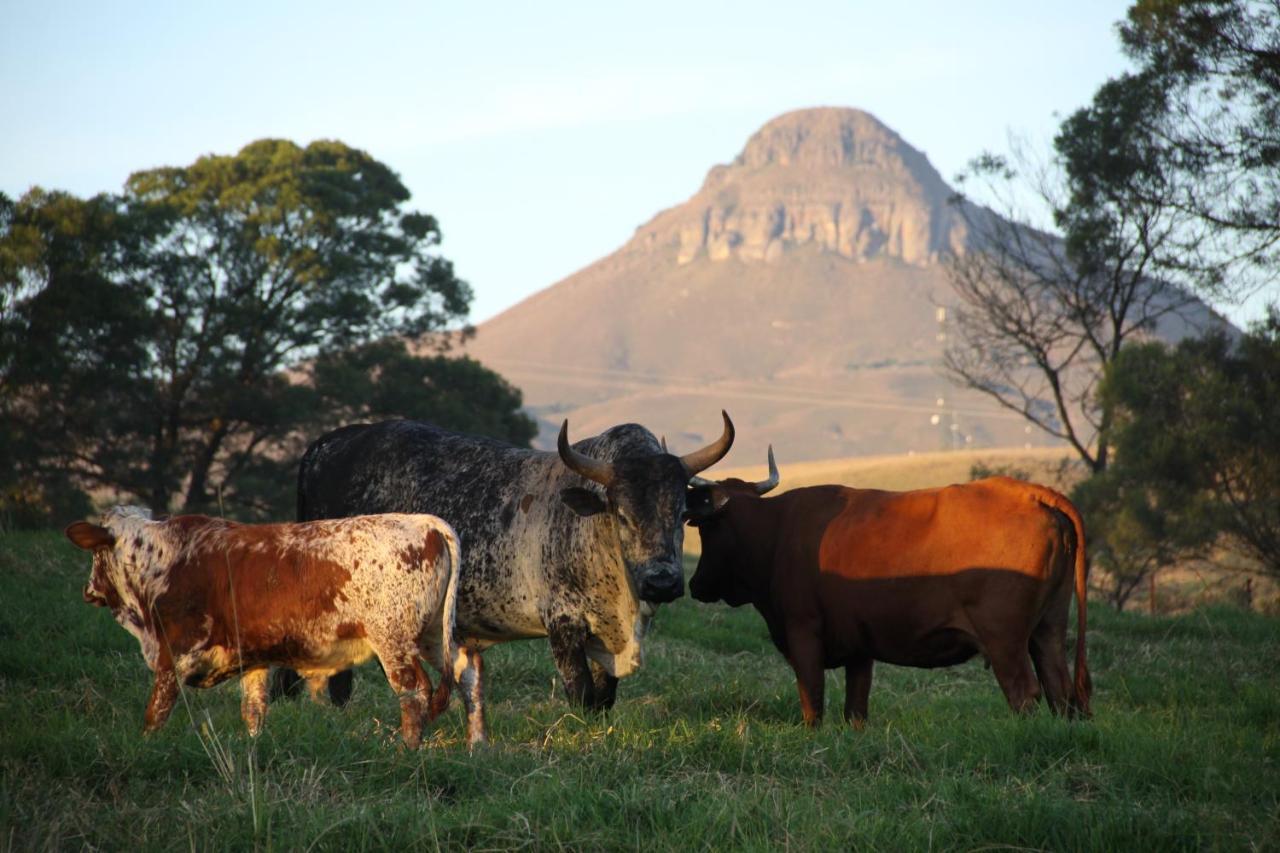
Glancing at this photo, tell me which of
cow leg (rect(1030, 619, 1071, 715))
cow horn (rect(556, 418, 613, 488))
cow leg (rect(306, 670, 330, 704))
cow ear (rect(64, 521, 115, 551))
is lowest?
cow leg (rect(306, 670, 330, 704))

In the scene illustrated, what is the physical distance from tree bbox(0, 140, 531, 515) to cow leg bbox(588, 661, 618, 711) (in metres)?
20.3

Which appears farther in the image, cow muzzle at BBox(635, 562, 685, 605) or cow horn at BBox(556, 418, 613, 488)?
cow horn at BBox(556, 418, 613, 488)

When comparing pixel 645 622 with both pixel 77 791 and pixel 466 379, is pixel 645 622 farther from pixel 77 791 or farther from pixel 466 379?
pixel 466 379

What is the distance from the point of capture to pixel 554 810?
5156mm

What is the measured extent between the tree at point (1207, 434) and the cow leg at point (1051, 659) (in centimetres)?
1508

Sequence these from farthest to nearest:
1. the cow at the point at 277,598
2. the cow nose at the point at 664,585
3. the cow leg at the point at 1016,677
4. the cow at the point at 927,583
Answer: the cow at the point at 927,583, the cow leg at the point at 1016,677, the cow nose at the point at 664,585, the cow at the point at 277,598

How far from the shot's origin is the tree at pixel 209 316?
88.5 ft

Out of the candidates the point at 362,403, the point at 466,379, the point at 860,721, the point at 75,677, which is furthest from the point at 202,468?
the point at 860,721

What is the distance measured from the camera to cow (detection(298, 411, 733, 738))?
778cm

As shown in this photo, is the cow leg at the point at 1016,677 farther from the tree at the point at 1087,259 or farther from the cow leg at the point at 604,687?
the tree at the point at 1087,259

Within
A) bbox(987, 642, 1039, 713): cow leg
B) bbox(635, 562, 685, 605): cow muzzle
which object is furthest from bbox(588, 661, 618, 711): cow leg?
bbox(987, 642, 1039, 713): cow leg

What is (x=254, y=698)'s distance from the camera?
676cm

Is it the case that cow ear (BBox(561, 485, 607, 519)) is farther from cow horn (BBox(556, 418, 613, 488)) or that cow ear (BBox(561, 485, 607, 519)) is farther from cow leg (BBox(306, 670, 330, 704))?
cow leg (BBox(306, 670, 330, 704))

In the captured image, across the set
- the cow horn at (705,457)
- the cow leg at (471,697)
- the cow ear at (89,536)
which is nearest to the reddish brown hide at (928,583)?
the cow horn at (705,457)
